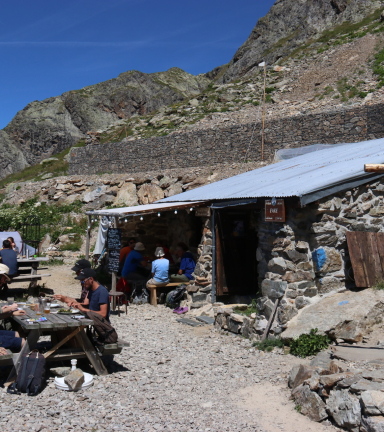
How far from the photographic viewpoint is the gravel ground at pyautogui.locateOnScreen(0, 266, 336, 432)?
3.86 metres

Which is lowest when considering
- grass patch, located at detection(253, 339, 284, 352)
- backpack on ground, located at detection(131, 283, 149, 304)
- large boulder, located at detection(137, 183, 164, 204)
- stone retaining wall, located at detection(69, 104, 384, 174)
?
grass patch, located at detection(253, 339, 284, 352)

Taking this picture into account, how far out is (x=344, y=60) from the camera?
26.7 m

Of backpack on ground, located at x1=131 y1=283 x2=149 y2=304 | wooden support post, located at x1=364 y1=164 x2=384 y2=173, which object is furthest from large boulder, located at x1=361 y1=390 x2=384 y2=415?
backpack on ground, located at x1=131 y1=283 x2=149 y2=304

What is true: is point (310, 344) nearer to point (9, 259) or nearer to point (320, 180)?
point (320, 180)

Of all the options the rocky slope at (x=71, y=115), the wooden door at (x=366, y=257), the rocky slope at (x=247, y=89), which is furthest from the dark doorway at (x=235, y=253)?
the rocky slope at (x=71, y=115)

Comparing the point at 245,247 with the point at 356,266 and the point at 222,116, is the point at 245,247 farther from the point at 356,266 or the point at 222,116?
the point at 222,116

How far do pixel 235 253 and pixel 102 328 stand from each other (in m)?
4.20

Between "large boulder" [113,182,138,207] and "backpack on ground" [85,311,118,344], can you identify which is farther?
"large boulder" [113,182,138,207]

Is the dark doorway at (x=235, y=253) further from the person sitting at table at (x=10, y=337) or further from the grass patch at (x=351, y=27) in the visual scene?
the grass patch at (x=351, y=27)

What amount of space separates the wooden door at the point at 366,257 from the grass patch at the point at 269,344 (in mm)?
1501

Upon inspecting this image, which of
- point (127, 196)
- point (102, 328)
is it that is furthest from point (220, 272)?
point (127, 196)

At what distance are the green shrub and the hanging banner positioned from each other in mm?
1738

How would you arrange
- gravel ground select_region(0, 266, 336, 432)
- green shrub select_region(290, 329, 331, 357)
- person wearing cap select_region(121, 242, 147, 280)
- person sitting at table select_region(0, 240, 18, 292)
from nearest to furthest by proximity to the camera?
1. gravel ground select_region(0, 266, 336, 432)
2. green shrub select_region(290, 329, 331, 357)
3. person sitting at table select_region(0, 240, 18, 292)
4. person wearing cap select_region(121, 242, 147, 280)

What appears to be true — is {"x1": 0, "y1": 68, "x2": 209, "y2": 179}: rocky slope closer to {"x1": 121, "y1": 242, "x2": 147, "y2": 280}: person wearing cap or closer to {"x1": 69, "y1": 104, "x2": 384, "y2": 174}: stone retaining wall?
{"x1": 69, "y1": 104, "x2": 384, "y2": 174}: stone retaining wall
